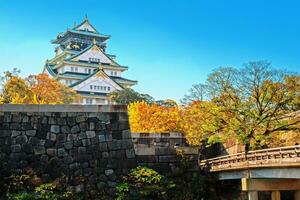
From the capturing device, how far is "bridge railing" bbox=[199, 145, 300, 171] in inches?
647

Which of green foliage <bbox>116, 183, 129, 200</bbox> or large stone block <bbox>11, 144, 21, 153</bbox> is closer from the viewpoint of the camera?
large stone block <bbox>11, 144, 21, 153</bbox>

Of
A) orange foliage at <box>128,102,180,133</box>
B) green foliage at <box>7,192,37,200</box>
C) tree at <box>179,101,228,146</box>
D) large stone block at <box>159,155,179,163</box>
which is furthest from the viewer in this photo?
orange foliage at <box>128,102,180,133</box>

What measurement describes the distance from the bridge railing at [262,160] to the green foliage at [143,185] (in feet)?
14.6

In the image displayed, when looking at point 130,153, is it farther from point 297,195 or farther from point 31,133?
point 297,195

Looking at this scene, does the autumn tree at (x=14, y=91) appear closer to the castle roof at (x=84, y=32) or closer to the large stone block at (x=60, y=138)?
the large stone block at (x=60, y=138)

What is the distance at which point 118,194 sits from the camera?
52.1 feet

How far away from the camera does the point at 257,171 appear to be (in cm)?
1983

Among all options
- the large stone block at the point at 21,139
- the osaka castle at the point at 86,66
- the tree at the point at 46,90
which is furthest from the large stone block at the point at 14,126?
the osaka castle at the point at 86,66

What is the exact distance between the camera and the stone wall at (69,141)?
15680mm

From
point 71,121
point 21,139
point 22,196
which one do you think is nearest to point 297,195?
point 71,121

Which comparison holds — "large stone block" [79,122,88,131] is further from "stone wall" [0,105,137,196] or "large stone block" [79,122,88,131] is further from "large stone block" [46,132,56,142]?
"large stone block" [46,132,56,142]

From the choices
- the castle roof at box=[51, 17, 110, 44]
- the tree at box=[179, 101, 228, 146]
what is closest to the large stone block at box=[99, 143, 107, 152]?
the tree at box=[179, 101, 228, 146]

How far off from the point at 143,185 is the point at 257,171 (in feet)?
20.9

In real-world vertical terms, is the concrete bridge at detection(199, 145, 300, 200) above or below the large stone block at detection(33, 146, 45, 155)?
below
